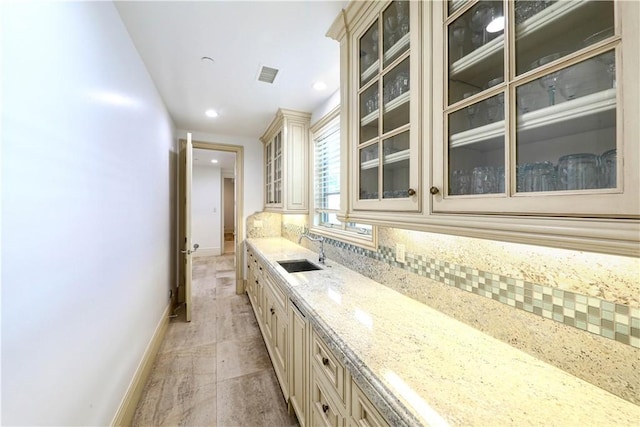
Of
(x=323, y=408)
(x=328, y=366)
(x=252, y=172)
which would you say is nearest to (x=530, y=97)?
(x=328, y=366)

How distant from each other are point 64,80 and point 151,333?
2.15m

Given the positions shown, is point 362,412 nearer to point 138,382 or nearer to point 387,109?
point 387,109

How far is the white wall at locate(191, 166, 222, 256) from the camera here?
22.1ft

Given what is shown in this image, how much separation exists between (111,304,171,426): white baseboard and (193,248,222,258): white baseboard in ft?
14.3

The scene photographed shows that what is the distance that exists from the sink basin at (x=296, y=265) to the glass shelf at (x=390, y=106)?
1.43 m

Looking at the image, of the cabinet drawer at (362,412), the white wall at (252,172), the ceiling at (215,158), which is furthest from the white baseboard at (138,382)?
the ceiling at (215,158)

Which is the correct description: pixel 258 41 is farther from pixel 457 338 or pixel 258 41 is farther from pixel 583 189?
pixel 457 338

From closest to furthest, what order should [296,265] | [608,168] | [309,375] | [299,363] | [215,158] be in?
1. [608,168]
2. [309,375]
3. [299,363]
4. [296,265]
5. [215,158]

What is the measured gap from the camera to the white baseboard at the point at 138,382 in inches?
61.4

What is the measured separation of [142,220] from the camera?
2033 millimetres

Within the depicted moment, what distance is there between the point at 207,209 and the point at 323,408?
21.6 ft

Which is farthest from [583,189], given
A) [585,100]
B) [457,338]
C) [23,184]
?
[23,184]

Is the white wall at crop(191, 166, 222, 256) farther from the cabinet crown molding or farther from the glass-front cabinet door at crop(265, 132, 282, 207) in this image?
the cabinet crown molding

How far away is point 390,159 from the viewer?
116 cm
